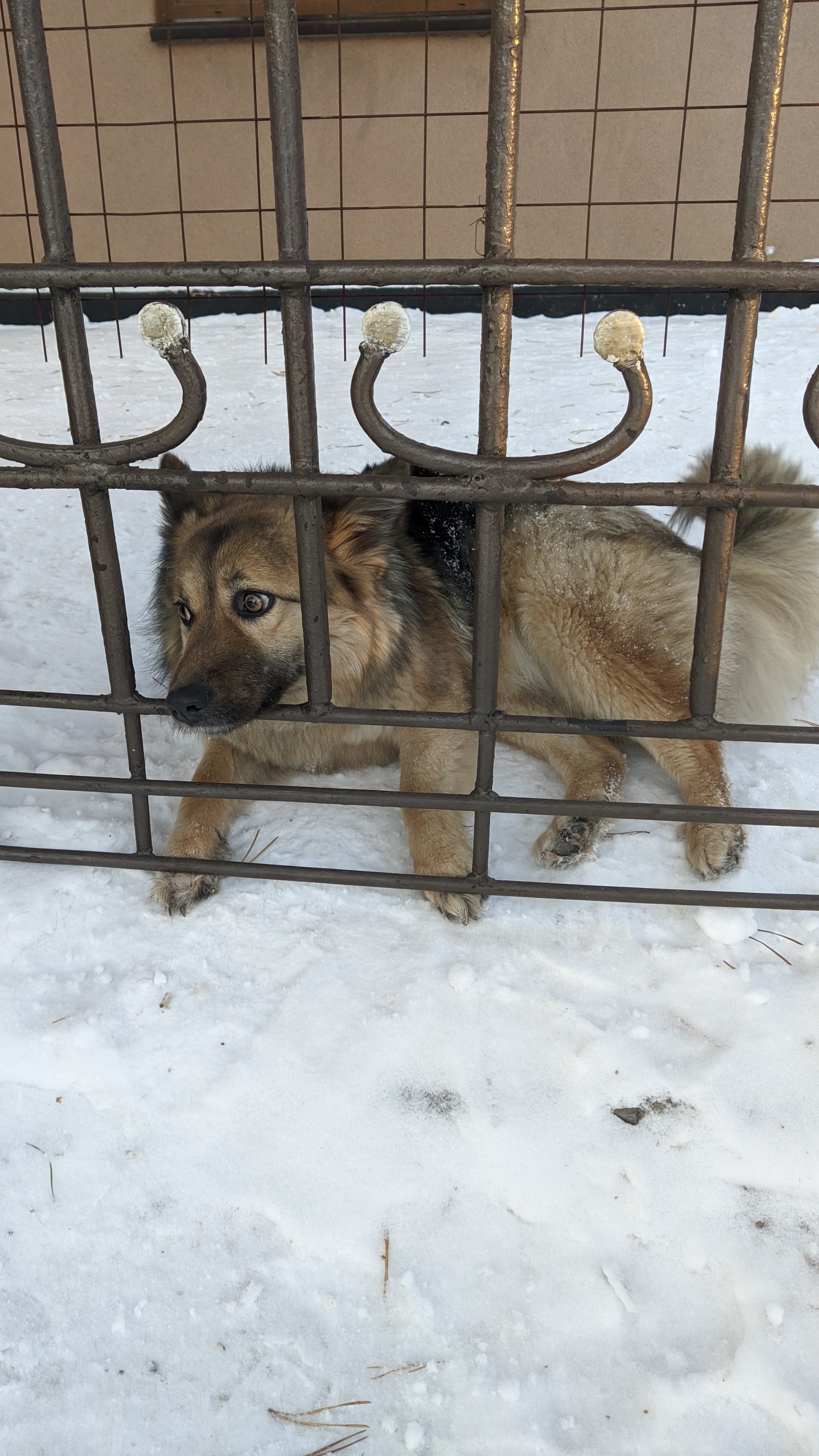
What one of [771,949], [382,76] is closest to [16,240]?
[382,76]

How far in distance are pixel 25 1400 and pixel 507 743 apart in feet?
6.48

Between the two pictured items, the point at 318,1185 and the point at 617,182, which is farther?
the point at 617,182

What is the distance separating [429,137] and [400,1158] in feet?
23.1

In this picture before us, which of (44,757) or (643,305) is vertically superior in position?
(643,305)

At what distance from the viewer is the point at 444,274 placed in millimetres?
1493

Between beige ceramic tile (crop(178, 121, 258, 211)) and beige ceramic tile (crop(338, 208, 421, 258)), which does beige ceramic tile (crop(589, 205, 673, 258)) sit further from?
beige ceramic tile (crop(178, 121, 258, 211))

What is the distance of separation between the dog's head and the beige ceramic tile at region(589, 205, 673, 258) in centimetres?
551

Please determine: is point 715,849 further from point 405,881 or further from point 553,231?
point 553,231

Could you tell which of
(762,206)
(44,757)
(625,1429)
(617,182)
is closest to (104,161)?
(617,182)

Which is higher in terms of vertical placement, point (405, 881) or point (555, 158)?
point (555, 158)

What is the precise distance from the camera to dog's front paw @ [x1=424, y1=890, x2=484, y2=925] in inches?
76.7

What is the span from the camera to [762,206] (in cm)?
147

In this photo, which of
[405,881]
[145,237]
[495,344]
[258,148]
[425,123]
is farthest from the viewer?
[145,237]

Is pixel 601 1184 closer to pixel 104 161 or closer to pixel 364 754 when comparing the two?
pixel 364 754
